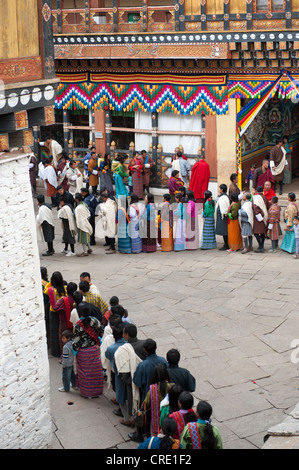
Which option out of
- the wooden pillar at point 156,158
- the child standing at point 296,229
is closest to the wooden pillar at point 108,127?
the wooden pillar at point 156,158

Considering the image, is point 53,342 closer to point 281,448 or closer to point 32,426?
point 32,426

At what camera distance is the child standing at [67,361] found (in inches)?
382

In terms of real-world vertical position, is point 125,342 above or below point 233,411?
above

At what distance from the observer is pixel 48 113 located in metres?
8.98

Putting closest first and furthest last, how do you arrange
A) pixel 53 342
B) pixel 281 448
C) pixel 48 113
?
pixel 281 448 < pixel 48 113 < pixel 53 342

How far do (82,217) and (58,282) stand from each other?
4569mm

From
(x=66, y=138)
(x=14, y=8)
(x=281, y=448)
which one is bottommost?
(x=281, y=448)

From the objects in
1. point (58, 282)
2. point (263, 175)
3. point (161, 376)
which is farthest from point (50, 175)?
point (161, 376)

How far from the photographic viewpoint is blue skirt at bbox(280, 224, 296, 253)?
581 inches

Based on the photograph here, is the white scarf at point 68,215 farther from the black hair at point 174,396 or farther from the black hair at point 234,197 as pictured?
the black hair at point 174,396

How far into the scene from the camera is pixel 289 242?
14883mm

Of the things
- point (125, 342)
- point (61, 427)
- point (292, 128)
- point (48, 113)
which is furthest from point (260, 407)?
point (292, 128)

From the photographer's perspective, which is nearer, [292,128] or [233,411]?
[233,411]

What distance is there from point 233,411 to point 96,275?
18.7ft
